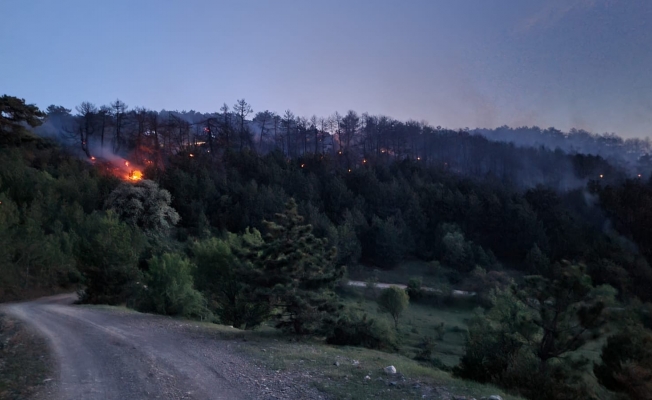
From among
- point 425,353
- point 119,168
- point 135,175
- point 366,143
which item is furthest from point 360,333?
point 366,143

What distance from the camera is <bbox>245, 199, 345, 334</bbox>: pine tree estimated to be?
15195mm

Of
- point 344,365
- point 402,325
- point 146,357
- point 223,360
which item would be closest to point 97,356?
point 146,357

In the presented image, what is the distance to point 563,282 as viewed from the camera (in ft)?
39.6

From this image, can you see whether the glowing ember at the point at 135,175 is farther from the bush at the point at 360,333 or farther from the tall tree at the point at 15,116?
the bush at the point at 360,333

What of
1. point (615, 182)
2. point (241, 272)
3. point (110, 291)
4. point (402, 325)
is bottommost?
point (402, 325)

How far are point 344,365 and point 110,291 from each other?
52.0ft

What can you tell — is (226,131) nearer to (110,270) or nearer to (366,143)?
(366,143)

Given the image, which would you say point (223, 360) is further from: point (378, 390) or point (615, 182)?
point (615, 182)

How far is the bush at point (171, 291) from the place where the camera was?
64.2 feet

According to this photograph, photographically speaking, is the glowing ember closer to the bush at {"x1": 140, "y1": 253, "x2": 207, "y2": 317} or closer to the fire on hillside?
the fire on hillside

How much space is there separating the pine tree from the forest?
63 millimetres

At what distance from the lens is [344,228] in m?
56.2

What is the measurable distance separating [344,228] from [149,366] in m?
45.9

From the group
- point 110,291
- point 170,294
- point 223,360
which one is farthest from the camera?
point 110,291
